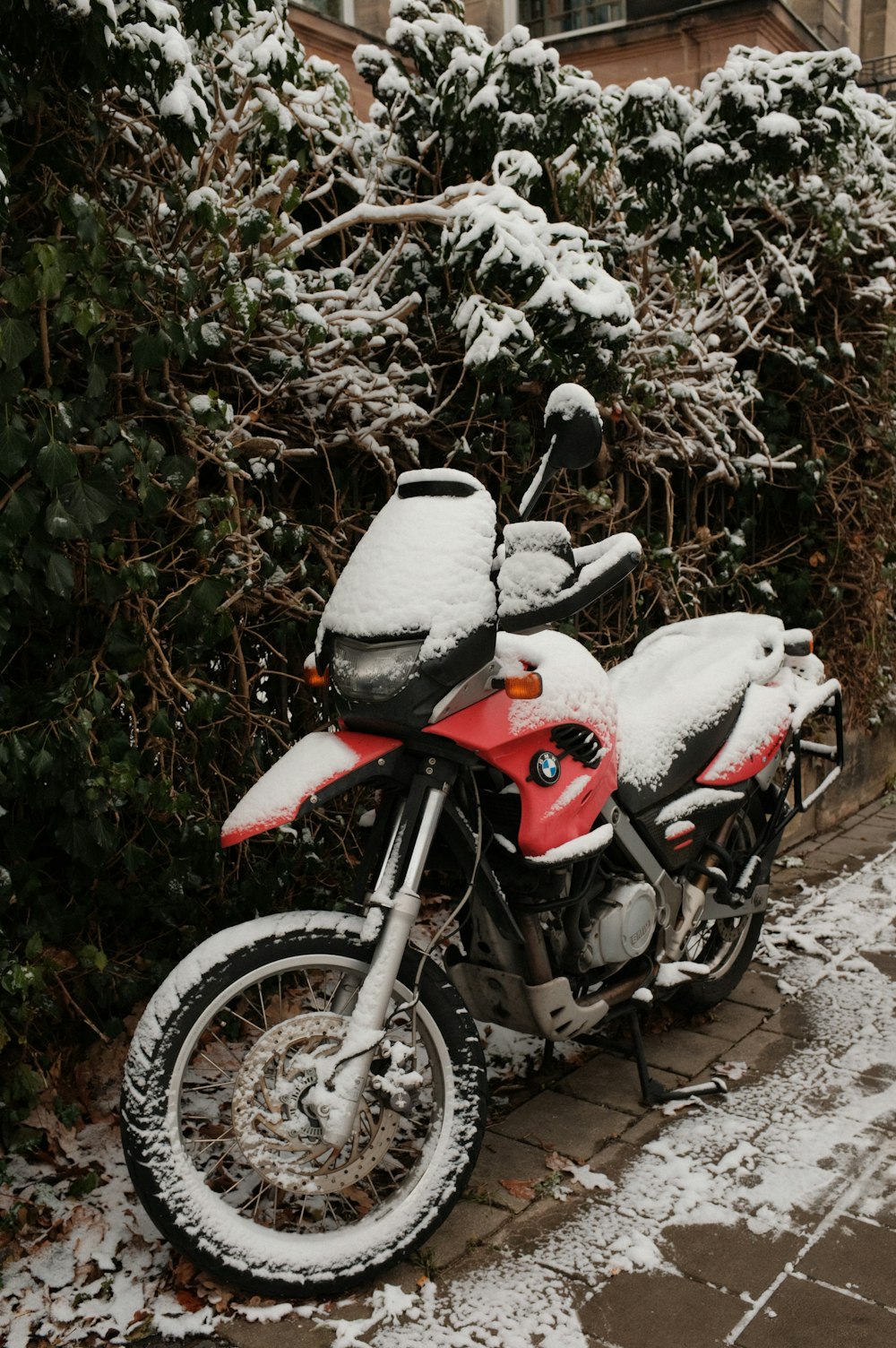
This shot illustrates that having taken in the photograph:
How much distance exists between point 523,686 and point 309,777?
1.59ft

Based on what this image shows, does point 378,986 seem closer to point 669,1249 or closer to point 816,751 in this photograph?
point 669,1249

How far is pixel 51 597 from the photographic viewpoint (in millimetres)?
2674

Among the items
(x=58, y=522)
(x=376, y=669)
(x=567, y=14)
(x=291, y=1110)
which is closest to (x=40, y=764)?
(x=58, y=522)

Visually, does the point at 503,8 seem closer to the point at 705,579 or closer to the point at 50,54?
the point at 705,579

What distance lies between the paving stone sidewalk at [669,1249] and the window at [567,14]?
17332 mm

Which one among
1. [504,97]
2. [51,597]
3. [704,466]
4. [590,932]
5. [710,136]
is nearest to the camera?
[51,597]

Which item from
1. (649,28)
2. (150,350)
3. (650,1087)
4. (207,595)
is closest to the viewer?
(150,350)

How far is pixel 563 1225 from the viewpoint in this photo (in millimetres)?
2707

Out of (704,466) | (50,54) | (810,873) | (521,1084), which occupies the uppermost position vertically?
(50,54)

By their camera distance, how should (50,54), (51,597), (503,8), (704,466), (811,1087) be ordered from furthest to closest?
1. (503,8)
2. (704,466)
3. (811,1087)
4. (51,597)
5. (50,54)

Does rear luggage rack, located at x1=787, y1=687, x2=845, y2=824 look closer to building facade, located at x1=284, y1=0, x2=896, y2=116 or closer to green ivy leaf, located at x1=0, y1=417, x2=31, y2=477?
green ivy leaf, located at x1=0, y1=417, x2=31, y2=477

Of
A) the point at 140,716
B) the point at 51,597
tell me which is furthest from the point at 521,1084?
the point at 51,597

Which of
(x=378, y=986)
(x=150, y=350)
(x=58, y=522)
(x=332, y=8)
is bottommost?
(x=378, y=986)

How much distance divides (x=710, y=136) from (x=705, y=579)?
71.2 inches
